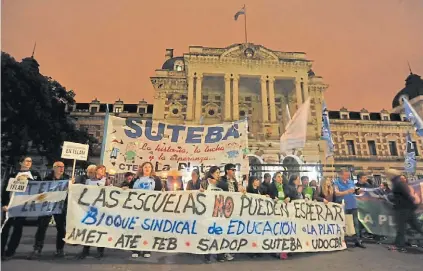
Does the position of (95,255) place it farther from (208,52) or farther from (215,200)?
(208,52)

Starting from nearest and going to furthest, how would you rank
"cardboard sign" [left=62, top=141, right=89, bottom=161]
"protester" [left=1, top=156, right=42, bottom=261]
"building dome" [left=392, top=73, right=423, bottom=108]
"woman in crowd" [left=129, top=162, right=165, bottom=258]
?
"protester" [left=1, top=156, right=42, bottom=261], "woman in crowd" [left=129, top=162, right=165, bottom=258], "cardboard sign" [left=62, top=141, right=89, bottom=161], "building dome" [left=392, top=73, right=423, bottom=108]

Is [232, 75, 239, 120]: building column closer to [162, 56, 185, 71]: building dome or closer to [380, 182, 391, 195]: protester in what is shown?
[162, 56, 185, 71]: building dome

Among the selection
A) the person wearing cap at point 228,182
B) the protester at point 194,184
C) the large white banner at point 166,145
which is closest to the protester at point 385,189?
the large white banner at point 166,145

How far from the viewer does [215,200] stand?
5664 mm

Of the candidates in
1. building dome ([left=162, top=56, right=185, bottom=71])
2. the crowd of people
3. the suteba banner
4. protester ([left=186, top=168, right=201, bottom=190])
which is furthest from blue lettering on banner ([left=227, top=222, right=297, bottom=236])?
building dome ([left=162, top=56, right=185, bottom=71])

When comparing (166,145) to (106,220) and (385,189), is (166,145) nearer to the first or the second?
(106,220)

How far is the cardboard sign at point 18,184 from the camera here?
527cm

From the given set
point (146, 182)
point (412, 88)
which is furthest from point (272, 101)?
point (146, 182)

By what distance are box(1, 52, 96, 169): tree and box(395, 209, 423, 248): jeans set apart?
20.6 m

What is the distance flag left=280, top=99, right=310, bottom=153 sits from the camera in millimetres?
12922

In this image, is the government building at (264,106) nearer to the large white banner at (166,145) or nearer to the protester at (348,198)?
the protester at (348,198)

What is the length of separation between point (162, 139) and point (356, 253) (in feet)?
18.3

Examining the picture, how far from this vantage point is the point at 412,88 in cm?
4275

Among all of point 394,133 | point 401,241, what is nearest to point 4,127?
point 401,241
